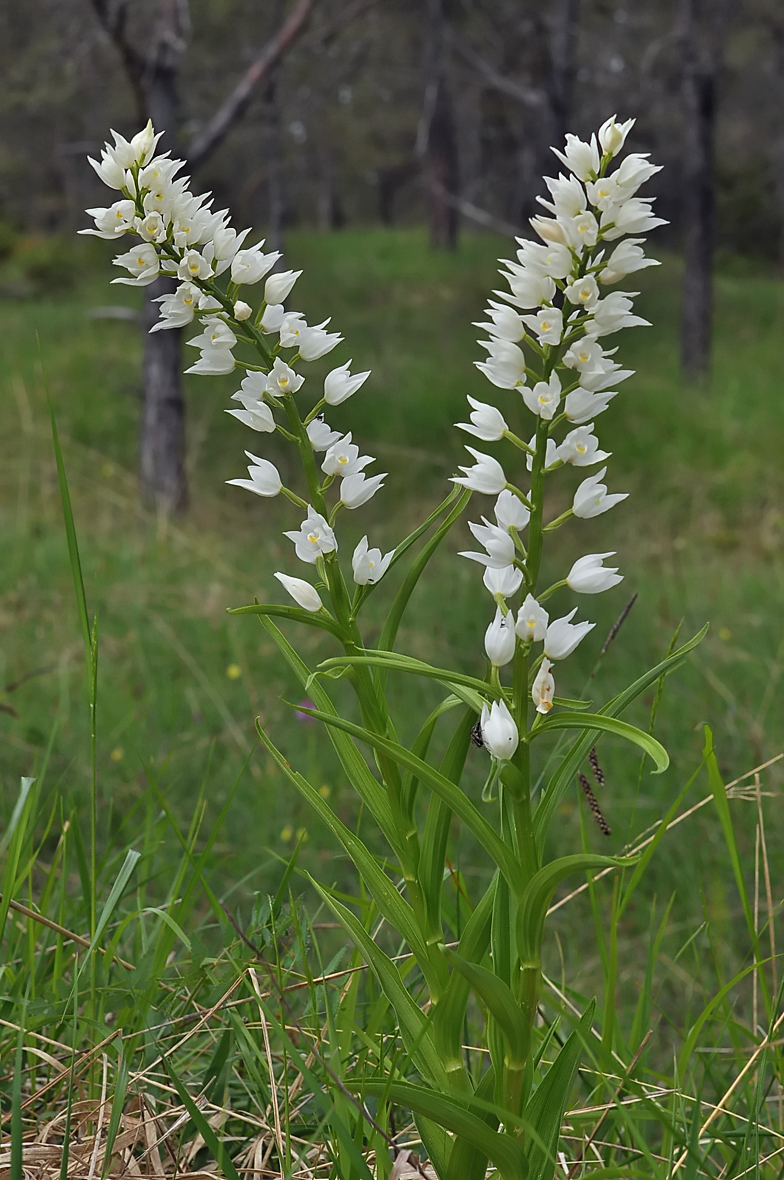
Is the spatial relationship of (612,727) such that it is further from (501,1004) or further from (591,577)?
(501,1004)

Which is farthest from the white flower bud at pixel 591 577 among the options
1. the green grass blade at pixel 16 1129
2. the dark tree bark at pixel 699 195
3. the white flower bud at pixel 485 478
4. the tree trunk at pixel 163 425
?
the dark tree bark at pixel 699 195

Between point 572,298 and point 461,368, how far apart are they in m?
9.01

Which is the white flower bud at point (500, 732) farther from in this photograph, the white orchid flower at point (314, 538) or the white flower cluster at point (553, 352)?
the white orchid flower at point (314, 538)

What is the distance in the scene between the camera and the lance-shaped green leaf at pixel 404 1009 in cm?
96

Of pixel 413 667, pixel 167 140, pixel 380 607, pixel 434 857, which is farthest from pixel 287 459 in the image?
pixel 413 667

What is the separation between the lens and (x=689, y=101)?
998cm

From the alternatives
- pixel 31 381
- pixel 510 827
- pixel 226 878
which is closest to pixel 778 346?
pixel 31 381

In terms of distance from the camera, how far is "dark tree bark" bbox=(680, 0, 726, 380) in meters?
9.92

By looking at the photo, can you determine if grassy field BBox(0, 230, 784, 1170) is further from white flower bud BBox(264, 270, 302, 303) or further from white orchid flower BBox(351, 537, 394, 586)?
white flower bud BBox(264, 270, 302, 303)

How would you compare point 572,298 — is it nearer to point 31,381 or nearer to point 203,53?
point 31,381

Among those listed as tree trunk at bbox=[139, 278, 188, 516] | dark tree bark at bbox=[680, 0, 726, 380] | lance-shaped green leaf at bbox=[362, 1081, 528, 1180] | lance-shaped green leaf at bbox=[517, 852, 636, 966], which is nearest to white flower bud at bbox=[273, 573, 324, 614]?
lance-shaped green leaf at bbox=[517, 852, 636, 966]

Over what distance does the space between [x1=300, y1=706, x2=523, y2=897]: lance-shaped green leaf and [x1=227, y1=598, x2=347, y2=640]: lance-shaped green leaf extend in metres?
0.09

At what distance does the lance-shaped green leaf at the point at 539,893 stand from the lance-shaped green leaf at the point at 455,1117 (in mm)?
146

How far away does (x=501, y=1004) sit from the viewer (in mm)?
894
